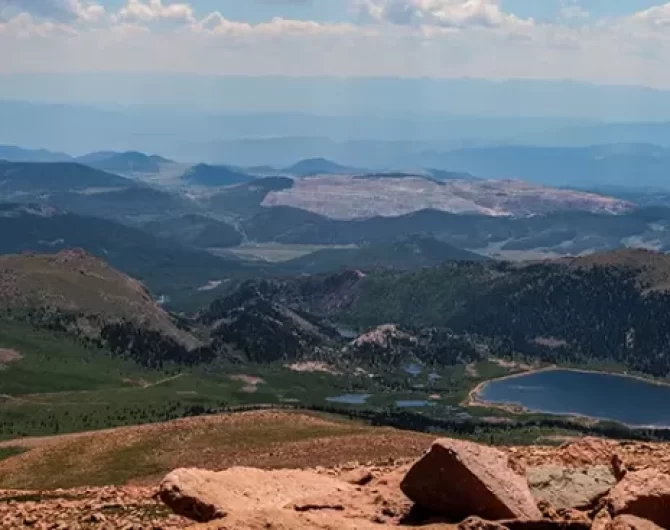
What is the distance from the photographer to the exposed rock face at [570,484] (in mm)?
33594

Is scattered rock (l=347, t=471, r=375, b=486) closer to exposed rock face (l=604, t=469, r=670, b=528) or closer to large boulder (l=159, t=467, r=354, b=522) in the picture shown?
large boulder (l=159, t=467, r=354, b=522)

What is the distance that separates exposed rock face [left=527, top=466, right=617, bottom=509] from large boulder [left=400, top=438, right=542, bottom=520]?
41.4 inches

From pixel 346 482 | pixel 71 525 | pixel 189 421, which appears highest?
pixel 346 482

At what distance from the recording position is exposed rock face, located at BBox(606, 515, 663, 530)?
29.3 m

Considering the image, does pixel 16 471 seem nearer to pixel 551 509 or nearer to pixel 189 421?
pixel 189 421

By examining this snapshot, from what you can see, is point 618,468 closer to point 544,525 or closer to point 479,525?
point 544,525

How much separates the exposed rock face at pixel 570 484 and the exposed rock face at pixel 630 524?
357cm

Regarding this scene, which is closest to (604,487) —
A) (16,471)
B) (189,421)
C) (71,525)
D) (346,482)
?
(346,482)

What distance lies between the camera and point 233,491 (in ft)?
115

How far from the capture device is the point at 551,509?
32.6m

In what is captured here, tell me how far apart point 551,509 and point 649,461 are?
8481 millimetres

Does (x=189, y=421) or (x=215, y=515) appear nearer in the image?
(x=215, y=515)

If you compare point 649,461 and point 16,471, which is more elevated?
point 649,461

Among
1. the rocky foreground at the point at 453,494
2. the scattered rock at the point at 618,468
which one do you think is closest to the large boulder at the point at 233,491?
the rocky foreground at the point at 453,494
